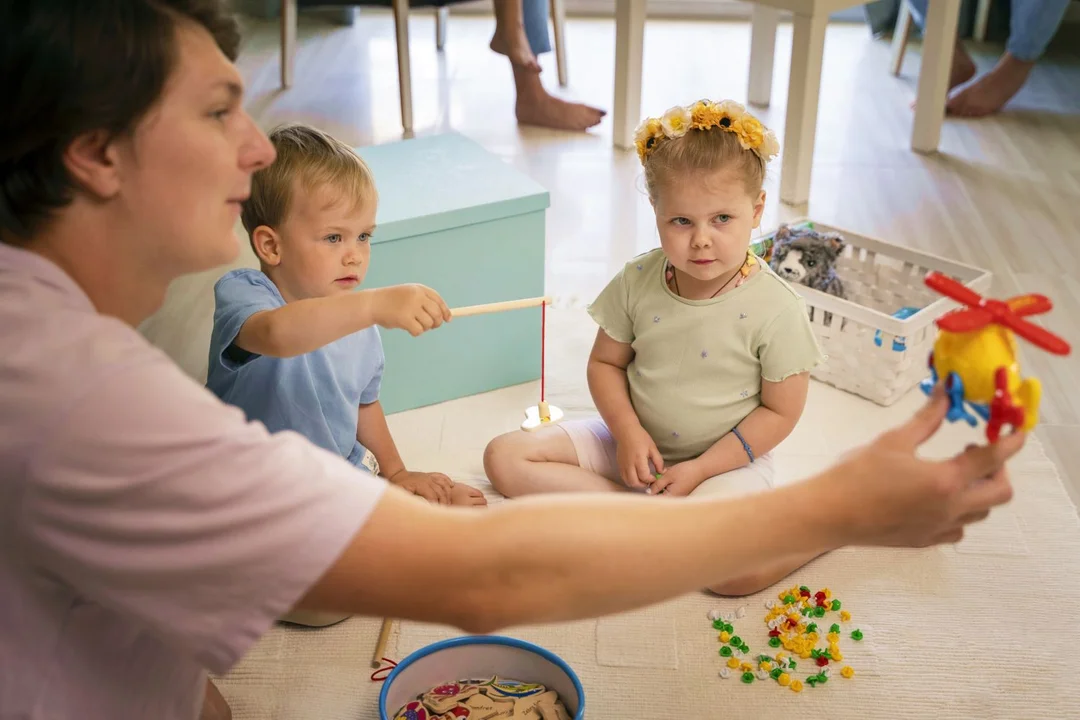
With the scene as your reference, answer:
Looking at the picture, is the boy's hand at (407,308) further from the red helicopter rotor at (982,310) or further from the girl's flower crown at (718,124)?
the red helicopter rotor at (982,310)

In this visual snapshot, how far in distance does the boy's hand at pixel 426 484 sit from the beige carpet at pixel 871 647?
0.19 metres

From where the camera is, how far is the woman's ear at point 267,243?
54.0 inches

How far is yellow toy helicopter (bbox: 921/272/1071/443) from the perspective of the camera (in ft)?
2.63

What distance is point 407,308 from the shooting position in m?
1.18

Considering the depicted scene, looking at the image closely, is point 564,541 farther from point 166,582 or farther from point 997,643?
point 997,643

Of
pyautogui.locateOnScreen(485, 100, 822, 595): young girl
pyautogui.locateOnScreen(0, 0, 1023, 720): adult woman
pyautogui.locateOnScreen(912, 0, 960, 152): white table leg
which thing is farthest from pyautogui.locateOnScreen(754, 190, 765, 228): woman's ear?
pyautogui.locateOnScreen(912, 0, 960, 152): white table leg

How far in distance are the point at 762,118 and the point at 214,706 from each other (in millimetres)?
2465

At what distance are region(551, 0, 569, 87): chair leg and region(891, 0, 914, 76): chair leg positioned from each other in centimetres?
107

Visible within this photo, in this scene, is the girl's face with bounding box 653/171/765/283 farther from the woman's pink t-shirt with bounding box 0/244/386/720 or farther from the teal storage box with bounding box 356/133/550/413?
the woman's pink t-shirt with bounding box 0/244/386/720

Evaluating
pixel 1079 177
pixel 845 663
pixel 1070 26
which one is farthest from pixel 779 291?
pixel 1070 26

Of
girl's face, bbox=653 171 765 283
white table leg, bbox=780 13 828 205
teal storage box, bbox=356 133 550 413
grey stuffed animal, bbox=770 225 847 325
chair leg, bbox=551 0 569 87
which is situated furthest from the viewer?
chair leg, bbox=551 0 569 87

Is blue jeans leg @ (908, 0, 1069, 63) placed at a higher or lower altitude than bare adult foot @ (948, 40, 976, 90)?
higher

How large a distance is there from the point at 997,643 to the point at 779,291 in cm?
53

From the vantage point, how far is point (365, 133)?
123 inches
